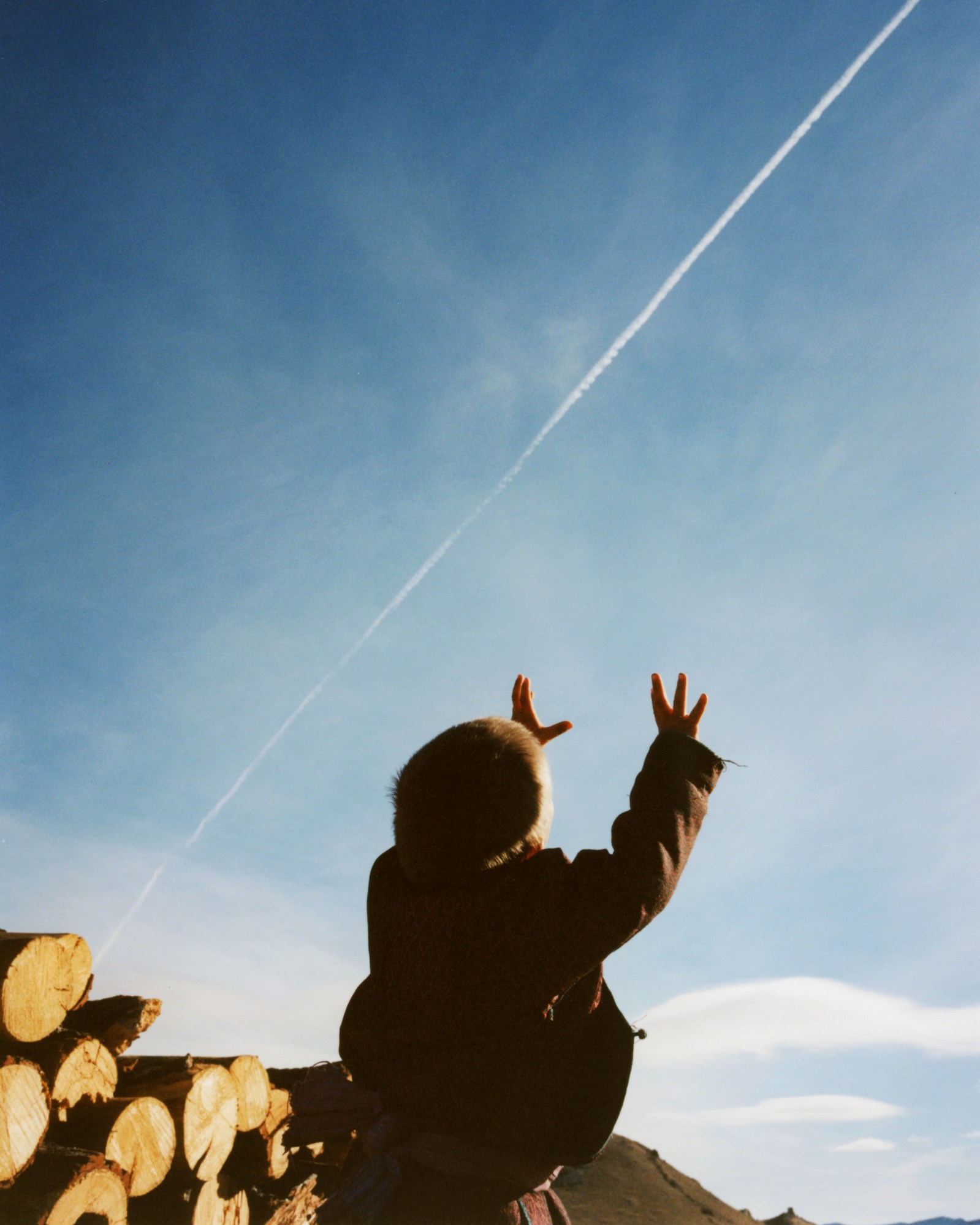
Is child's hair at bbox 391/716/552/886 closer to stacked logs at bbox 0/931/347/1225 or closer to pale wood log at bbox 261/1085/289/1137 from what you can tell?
stacked logs at bbox 0/931/347/1225

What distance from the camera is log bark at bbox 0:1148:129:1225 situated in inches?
120

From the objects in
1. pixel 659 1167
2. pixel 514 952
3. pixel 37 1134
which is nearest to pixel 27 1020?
pixel 37 1134

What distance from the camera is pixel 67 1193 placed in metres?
3.10

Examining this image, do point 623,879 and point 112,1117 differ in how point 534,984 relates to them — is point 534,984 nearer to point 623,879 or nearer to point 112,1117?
point 623,879

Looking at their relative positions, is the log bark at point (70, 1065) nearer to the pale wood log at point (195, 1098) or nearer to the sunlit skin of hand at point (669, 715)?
the pale wood log at point (195, 1098)

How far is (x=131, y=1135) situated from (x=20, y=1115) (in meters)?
0.68

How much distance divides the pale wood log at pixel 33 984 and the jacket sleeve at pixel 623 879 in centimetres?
296

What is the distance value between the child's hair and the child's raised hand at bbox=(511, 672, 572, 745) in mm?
273

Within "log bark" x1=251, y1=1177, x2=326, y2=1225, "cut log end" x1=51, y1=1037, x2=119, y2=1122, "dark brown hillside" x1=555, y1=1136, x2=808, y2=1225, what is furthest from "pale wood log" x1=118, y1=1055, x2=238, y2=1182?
"dark brown hillside" x1=555, y1=1136, x2=808, y2=1225

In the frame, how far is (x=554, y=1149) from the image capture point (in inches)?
63.8

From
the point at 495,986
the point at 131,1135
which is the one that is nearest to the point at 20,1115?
the point at 131,1135

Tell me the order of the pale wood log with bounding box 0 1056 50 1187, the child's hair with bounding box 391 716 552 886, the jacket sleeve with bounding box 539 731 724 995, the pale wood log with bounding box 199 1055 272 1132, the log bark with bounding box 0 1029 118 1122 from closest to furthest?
1. the jacket sleeve with bounding box 539 731 724 995
2. the child's hair with bounding box 391 716 552 886
3. the pale wood log with bounding box 0 1056 50 1187
4. the log bark with bounding box 0 1029 118 1122
5. the pale wood log with bounding box 199 1055 272 1132

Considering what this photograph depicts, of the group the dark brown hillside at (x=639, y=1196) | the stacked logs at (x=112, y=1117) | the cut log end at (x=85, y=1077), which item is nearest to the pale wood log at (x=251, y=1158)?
the stacked logs at (x=112, y=1117)

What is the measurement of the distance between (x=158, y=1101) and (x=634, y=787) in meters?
3.58
